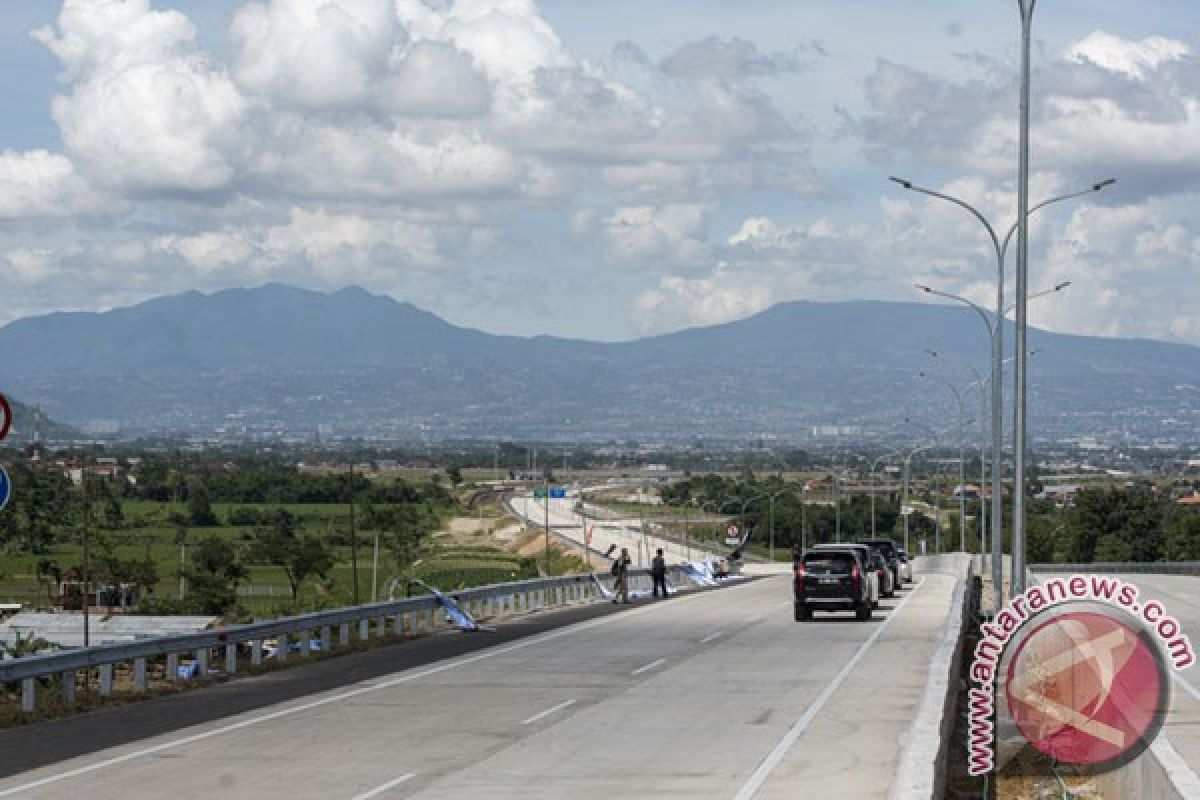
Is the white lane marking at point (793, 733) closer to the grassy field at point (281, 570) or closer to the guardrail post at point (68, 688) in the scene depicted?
the guardrail post at point (68, 688)

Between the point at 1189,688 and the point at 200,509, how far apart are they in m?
119

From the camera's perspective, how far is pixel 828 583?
44.6 meters

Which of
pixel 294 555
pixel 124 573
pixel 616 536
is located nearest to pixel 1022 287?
pixel 124 573

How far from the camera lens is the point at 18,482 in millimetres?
121938

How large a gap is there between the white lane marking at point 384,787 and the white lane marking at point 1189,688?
35.8 ft

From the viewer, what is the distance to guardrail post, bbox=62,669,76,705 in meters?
24.1

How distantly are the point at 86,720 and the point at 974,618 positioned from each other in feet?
73.3

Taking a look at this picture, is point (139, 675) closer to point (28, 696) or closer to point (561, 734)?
point (28, 696)

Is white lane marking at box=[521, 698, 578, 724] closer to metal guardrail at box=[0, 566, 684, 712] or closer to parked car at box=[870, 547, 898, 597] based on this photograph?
metal guardrail at box=[0, 566, 684, 712]

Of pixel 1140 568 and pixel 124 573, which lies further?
pixel 1140 568

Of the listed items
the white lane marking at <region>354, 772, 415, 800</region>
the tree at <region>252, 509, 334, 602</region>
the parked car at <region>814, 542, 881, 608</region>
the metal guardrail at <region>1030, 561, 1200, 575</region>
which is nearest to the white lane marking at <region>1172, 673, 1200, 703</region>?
the white lane marking at <region>354, 772, 415, 800</region>

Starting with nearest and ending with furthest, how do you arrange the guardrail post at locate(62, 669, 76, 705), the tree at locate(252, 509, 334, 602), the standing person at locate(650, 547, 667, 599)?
the guardrail post at locate(62, 669, 76, 705)
the standing person at locate(650, 547, 667, 599)
the tree at locate(252, 509, 334, 602)

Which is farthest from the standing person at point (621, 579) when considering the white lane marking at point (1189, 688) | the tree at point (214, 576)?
the white lane marking at point (1189, 688)

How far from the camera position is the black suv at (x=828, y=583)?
146 feet
